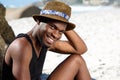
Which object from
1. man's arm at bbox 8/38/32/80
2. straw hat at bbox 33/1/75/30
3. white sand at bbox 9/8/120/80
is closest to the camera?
man's arm at bbox 8/38/32/80

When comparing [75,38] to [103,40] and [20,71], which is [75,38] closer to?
[20,71]

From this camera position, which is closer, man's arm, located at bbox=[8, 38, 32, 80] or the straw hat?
man's arm, located at bbox=[8, 38, 32, 80]

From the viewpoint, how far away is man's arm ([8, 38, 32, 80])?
9.60ft

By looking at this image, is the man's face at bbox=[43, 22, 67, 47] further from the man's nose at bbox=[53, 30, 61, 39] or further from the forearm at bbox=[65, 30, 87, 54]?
the forearm at bbox=[65, 30, 87, 54]

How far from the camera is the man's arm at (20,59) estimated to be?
9.60ft

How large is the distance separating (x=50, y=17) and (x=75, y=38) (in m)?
1.14

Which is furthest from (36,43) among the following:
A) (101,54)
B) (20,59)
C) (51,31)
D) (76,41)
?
(101,54)

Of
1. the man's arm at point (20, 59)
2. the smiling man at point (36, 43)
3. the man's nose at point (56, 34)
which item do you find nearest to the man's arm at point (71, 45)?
the smiling man at point (36, 43)

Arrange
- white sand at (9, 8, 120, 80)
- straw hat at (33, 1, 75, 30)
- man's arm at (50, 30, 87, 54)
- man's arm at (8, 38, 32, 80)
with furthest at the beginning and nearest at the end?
white sand at (9, 8, 120, 80) < man's arm at (50, 30, 87, 54) < straw hat at (33, 1, 75, 30) < man's arm at (8, 38, 32, 80)

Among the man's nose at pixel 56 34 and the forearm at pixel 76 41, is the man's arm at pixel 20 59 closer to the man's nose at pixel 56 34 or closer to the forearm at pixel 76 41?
the man's nose at pixel 56 34

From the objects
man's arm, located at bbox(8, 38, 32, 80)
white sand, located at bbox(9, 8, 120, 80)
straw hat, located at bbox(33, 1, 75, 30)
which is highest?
straw hat, located at bbox(33, 1, 75, 30)

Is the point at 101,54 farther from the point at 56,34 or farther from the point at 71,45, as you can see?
the point at 56,34

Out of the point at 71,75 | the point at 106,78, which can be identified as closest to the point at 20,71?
the point at 71,75

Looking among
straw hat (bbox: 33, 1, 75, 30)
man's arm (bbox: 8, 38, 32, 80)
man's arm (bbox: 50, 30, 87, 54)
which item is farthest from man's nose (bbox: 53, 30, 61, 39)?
man's arm (bbox: 50, 30, 87, 54)
